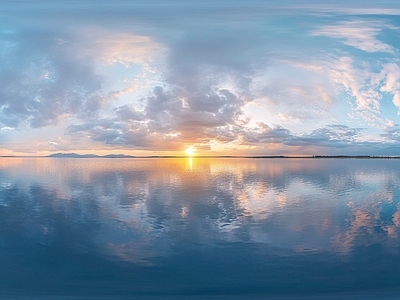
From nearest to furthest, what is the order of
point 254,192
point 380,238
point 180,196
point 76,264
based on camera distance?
point 76,264, point 380,238, point 180,196, point 254,192

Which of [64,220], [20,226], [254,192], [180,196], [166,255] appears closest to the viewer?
[166,255]

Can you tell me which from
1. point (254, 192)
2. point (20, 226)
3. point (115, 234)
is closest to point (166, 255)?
point (115, 234)

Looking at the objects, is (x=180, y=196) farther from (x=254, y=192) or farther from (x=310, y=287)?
(x=310, y=287)

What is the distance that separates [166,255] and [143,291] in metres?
1.99

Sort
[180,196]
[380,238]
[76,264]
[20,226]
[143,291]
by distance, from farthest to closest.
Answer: [180,196], [20,226], [380,238], [76,264], [143,291]

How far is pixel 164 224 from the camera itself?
1227 cm

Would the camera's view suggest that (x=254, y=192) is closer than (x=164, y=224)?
No

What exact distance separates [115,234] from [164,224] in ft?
6.59

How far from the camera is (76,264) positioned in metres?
8.34

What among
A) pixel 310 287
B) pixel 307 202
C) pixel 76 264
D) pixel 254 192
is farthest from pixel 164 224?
pixel 254 192

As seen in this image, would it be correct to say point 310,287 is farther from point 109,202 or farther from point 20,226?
point 109,202

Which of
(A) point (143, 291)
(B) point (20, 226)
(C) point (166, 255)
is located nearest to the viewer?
(A) point (143, 291)

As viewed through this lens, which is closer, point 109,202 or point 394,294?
point 394,294

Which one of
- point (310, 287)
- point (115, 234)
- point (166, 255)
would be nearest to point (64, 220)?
point (115, 234)
